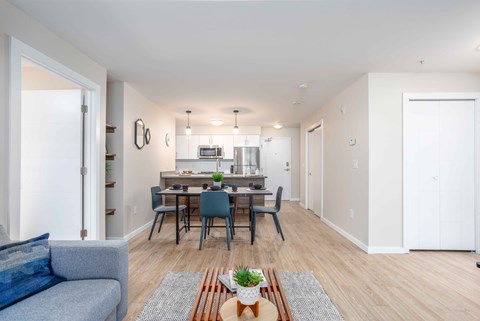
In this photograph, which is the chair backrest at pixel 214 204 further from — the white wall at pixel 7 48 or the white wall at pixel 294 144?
the white wall at pixel 294 144

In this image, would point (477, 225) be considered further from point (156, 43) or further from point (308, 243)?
point (156, 43)

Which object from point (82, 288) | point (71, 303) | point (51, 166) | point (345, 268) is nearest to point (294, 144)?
point (345, 268)

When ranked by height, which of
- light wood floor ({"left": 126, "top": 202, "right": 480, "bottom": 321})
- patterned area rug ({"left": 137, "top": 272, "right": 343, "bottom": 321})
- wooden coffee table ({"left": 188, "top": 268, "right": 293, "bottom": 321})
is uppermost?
wooden coffee table ({"left": 188, "top": 268, "right": 293, "bottom": 321})

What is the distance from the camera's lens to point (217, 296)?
153cm

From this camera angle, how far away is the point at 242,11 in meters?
2.00

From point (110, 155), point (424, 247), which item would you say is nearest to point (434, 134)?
point (424, 247)

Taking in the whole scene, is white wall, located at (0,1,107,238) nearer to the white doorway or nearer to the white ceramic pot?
the white ceramic pot

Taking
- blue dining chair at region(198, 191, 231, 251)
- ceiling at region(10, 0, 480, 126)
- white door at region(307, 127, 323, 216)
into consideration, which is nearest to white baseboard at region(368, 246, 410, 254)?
blue dining chair at region(198, 191, 231, 251)

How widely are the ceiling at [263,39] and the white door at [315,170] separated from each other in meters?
1.93

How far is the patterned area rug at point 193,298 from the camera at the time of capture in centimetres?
191

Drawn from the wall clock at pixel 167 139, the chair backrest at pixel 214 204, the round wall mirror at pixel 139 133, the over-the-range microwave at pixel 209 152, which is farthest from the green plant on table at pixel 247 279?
the over-the-range microwave at pixel 209 152

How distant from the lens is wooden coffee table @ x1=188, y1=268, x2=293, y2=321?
1.35m

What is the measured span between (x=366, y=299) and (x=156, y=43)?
3.12 metres

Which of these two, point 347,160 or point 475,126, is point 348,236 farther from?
point 475,126
